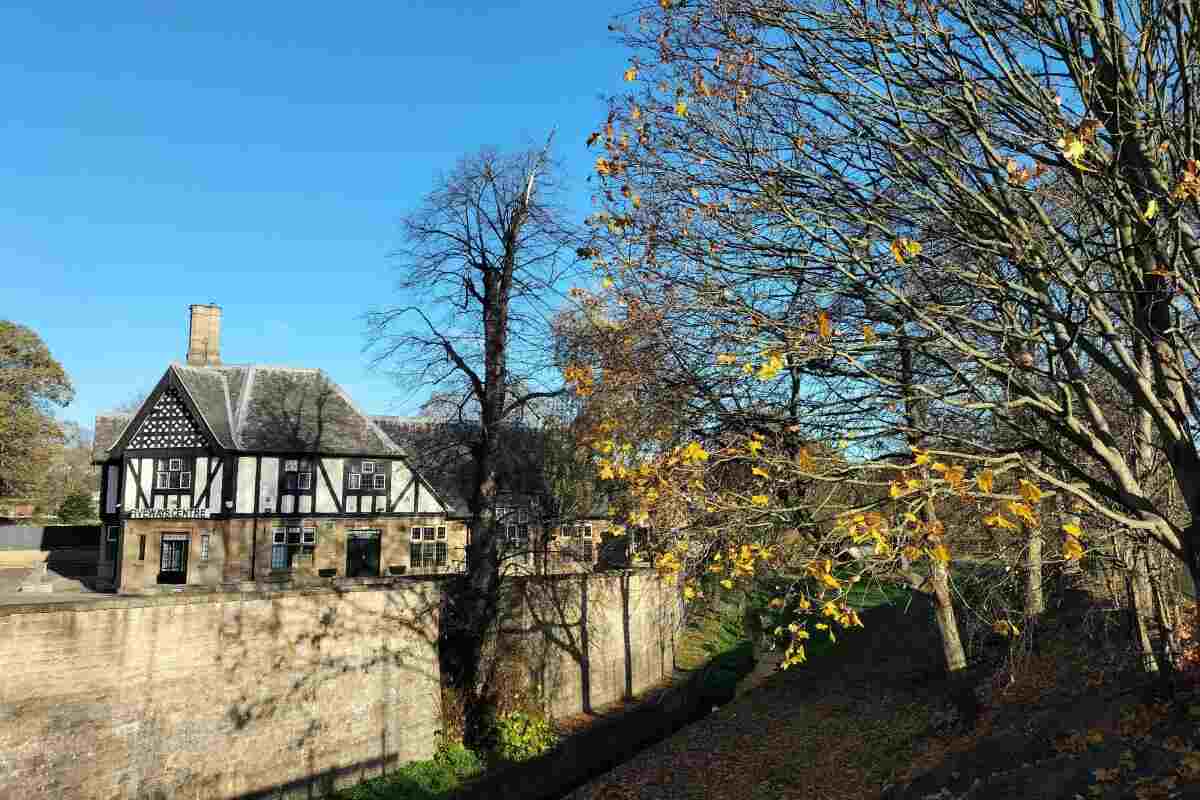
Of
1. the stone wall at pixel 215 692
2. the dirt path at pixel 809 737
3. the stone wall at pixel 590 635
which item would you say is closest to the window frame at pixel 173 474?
the stone wall at pixel 215 692

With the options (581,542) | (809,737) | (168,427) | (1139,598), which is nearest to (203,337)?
(168,427)

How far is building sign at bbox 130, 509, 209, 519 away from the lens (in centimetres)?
3019

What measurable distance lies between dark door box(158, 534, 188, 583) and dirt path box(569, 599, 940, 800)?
1973cm

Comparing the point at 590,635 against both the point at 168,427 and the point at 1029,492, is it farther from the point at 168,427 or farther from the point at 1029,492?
the point at 1029,492

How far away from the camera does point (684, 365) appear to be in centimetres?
906

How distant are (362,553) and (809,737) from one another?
20901 mm

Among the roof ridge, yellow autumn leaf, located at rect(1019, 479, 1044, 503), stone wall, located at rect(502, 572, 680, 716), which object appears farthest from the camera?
the roof ridge

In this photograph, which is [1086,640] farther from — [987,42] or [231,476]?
[231,476]

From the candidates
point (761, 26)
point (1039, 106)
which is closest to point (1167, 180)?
point (1039, 106)

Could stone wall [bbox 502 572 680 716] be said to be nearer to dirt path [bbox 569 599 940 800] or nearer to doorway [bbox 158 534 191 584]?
dirt path [bbox 569 599 940 800]

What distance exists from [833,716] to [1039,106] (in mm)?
14088

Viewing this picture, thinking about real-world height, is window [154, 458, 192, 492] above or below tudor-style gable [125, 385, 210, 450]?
below

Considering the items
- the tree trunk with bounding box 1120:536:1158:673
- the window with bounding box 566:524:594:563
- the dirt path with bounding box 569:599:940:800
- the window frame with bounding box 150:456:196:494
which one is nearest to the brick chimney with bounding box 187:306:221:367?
the window frame with bounding box 150:456:196:494

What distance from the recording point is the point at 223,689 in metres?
16.1
